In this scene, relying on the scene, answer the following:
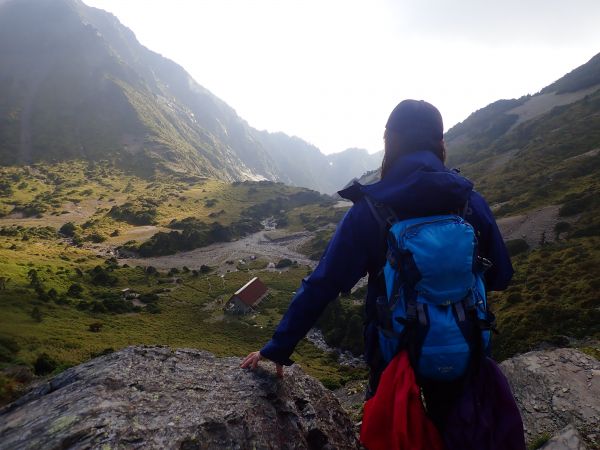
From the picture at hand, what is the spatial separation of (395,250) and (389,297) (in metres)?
0.44

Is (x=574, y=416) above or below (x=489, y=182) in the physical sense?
above

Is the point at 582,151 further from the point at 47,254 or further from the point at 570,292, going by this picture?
the point at 47,254

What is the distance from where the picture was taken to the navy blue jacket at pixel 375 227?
3418mm

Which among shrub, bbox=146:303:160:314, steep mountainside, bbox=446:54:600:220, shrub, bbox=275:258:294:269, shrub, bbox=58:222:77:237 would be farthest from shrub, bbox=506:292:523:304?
shrub, bbox=58:222:77:237

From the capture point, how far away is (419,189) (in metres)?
3.36

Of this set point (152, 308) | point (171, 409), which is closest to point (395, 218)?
point (171, 409)

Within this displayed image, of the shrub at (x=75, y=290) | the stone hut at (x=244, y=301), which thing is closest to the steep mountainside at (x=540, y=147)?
the stone hut at (x=244, y=301)

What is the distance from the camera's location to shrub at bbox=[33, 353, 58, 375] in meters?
20.6

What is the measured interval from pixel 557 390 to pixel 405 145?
1308 centimetres

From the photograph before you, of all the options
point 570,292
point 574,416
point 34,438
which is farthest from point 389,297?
point 570,292

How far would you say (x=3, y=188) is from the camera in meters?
139

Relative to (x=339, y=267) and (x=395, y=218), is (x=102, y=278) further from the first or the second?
(x=395, y=218)

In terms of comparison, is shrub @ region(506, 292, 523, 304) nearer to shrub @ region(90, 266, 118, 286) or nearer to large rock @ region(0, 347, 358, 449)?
large rock @ region(0, 347, 358, 449)

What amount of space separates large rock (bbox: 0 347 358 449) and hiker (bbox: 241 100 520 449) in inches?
76.1
